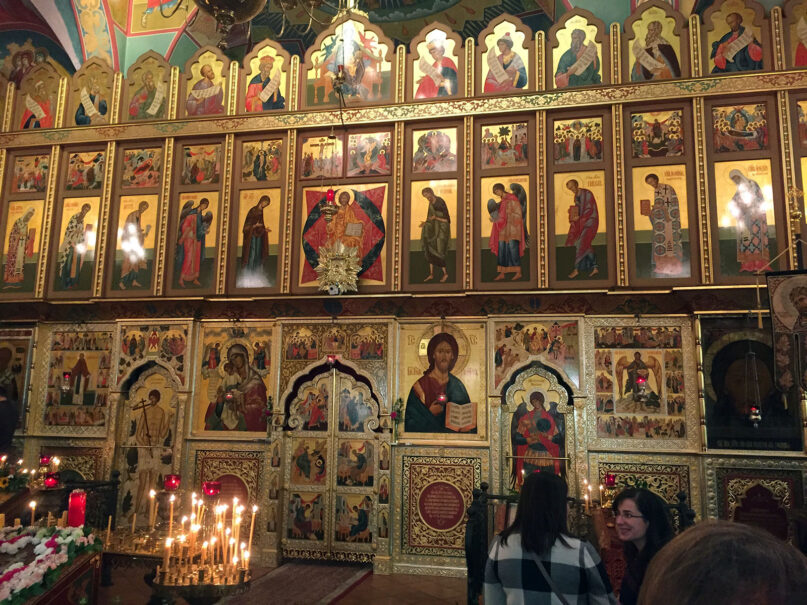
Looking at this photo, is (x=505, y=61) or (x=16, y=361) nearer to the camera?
(x=505, y=61)

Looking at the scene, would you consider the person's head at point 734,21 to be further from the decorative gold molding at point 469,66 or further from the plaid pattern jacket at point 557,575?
the plaid pattern jacket at point 557,575

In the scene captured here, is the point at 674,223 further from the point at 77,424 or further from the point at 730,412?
the point at 77,424

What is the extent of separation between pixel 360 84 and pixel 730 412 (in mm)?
8415

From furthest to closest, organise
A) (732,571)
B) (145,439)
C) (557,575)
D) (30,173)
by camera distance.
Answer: (30,173) < (145,439) < (557,575) < (732,571)

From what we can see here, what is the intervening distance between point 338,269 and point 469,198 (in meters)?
2.59

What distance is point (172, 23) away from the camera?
14.9 m

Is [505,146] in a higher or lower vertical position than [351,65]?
lower

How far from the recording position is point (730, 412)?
A: 31.9ft

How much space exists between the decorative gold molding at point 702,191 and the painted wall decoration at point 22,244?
39.6 ft

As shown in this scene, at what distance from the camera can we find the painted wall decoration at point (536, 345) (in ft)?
34.3

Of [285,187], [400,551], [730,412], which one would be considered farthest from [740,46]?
[400,551]

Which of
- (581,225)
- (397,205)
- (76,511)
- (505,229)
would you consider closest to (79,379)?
(76,511)

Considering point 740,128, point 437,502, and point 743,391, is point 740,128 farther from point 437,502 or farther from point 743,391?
point 437,502

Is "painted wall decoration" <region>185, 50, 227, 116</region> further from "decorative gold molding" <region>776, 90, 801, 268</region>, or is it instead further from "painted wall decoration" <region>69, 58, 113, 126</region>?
"decorative gold molding" <region>776, 90, 801, 268</region>
